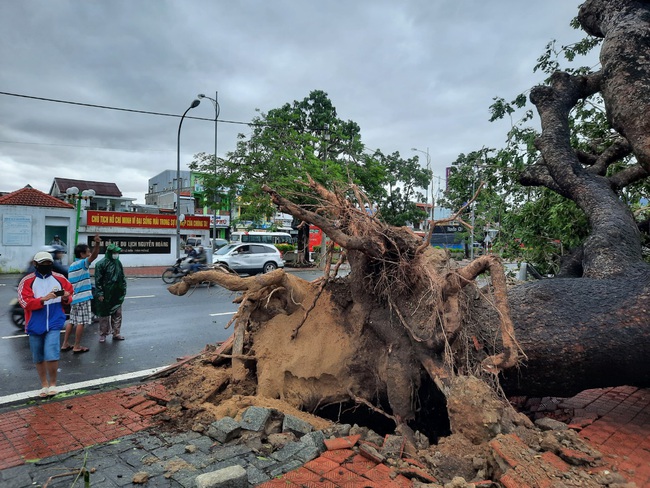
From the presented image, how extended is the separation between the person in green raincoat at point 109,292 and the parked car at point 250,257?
37.3 ft

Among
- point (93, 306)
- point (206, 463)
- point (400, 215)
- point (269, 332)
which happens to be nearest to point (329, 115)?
point (400, 215)

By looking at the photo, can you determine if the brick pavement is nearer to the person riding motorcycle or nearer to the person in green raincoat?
the person in green raincoat

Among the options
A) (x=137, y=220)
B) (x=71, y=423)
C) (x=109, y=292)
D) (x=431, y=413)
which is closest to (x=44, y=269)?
(x=71, y=423)

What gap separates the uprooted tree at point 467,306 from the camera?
3.59m

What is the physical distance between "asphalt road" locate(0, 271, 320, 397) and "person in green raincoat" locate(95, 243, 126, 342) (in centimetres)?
30

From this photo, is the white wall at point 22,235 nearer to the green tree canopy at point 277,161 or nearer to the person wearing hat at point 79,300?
the green tree canopy at point 277,161

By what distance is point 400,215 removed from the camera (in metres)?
30.8

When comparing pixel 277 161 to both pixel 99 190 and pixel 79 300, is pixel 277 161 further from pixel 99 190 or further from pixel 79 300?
pixel 99 190

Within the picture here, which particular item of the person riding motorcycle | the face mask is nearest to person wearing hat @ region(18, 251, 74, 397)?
the face mask

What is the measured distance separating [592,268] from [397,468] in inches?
111

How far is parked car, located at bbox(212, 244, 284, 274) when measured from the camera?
19.0 meters

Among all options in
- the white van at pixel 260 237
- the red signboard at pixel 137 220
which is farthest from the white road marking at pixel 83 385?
the white van at pixel 260 237

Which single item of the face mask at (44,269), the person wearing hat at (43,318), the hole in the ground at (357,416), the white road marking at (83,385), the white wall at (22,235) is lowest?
the hole in the ground at (357,416)

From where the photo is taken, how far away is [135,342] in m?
7.24
